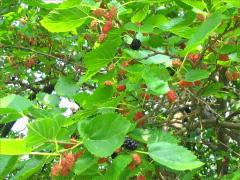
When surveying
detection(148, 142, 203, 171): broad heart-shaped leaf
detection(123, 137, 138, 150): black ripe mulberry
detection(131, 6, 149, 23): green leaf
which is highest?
detection(131, 6, 149, 23): green leaf

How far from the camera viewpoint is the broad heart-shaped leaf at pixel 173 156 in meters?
1.07

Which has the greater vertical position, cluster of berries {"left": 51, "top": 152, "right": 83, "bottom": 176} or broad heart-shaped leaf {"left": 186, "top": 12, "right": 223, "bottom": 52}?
broad heart-shaped leaf {"left": 186, "top": 12, "right": 223, "bottom": 52}

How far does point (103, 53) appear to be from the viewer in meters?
1.38

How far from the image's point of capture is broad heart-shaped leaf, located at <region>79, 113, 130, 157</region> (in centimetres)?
107

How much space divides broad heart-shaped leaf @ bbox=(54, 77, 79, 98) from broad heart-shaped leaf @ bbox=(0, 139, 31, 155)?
0.52m

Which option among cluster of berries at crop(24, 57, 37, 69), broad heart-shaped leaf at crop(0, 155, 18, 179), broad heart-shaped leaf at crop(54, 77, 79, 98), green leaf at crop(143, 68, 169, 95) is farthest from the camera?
cluster of berries at crop(24, 57, 37, 69)

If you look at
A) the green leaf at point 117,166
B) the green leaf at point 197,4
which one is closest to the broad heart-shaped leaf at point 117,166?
the green leaf at point 117,166

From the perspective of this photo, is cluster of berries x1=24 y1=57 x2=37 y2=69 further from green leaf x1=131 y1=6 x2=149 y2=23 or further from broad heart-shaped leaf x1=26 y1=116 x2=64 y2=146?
broad heart-shaped leaf x1=26 y1=116 x2=64 y2=146

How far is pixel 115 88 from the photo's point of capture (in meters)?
1.54

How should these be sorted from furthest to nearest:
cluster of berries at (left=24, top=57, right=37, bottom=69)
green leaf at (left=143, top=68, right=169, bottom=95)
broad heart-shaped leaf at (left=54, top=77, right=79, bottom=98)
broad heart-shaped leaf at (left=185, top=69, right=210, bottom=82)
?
cluster of berries at (left=24, top=57, right=37, bottom=69) < broad heart-shaped leaf at (left=54, top=77, right=79, bottom=98) < broad heart-shaped leaf at (left=185, top=69, right=210, bottom=82) < green leaf at (left=143, top=68, right=169, bottom=95)

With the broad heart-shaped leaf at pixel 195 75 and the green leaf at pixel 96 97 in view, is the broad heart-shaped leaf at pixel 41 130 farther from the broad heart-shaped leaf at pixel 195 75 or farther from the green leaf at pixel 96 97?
A: the broad heart-shaped leaf at pixel 195 75

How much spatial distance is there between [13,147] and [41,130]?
3.1 inches

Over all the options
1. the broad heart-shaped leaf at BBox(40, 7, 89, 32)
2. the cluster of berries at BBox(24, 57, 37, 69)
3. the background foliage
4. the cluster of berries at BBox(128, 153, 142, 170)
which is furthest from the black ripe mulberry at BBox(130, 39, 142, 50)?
the cluster of berries at BBox(24, 57, 37, 69)

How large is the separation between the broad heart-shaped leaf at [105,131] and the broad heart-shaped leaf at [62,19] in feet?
1.20
